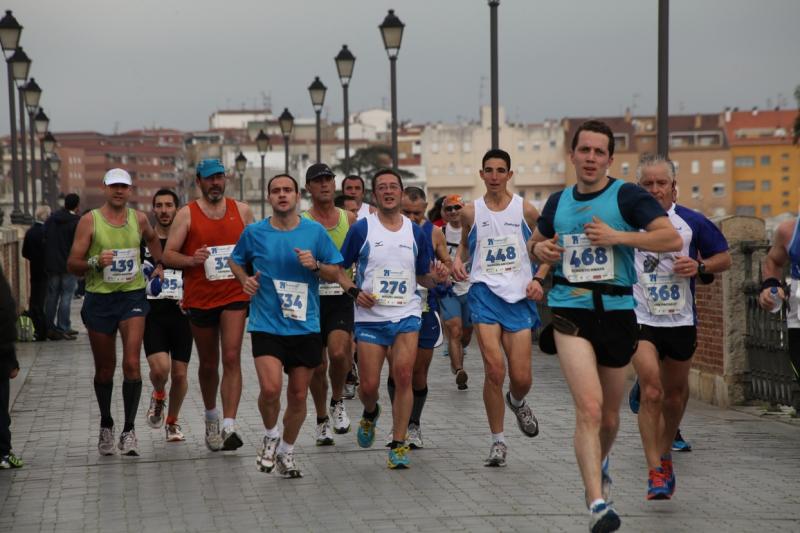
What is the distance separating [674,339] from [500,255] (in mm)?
1640

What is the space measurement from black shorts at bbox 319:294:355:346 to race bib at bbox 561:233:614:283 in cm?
400

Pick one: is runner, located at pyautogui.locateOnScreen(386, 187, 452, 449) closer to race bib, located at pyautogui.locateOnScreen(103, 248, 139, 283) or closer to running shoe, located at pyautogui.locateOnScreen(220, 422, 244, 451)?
running shoe, located at pyautogui.locateOnScreen(220, 422, 244, 451)

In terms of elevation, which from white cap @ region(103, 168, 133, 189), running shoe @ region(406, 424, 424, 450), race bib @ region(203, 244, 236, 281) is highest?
white cap @ region(103, 168, 133, 189)

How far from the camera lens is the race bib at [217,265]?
36.8 feet

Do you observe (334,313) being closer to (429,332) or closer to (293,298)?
(429,332)

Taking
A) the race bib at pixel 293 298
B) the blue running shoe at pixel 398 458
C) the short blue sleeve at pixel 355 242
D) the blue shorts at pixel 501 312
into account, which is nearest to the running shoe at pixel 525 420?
the blue shorts at pixel 501 312

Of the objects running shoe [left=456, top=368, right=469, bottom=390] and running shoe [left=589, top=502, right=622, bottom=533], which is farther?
running shoe [left=456, top=368, right=469, bottom=390]

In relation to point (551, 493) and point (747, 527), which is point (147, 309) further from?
point (747, 527)

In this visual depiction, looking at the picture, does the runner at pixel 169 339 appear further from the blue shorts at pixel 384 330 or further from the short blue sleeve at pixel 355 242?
the blue shorts at pixel 384 330

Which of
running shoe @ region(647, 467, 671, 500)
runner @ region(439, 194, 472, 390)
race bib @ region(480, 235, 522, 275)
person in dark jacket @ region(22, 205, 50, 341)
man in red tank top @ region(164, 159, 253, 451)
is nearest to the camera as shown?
running shoe @ region(647, 467, 671, 500)

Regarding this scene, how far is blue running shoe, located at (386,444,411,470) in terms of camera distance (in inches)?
404

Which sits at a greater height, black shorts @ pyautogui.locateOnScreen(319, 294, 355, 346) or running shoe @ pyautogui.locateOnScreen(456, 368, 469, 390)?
black shorts @ pyautogui.locateOnScreen(319, 294, 355, 346)

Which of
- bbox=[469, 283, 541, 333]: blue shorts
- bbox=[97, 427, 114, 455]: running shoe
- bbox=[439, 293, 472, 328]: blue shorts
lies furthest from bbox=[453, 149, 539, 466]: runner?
bbox=[439, 293, 472, 328]: blue shorts

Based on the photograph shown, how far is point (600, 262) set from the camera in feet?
26.2
